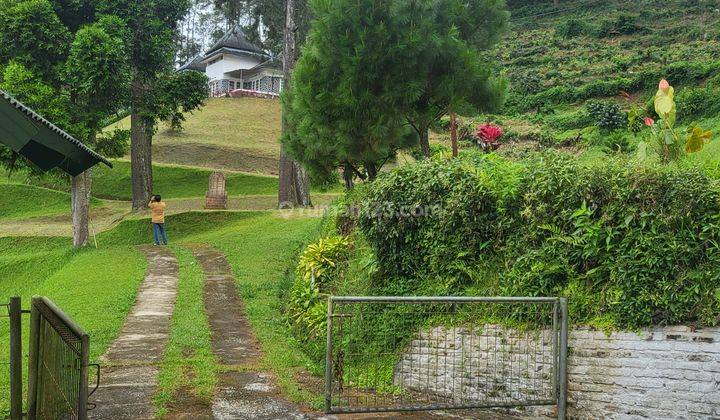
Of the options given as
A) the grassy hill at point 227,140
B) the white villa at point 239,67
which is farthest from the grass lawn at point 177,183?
the white villa at point 239,67

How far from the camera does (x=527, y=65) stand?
45.4 metres

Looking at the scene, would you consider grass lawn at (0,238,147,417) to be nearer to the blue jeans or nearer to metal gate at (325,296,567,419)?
the blue jeans

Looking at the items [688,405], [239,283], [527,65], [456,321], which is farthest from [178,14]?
[527,65]

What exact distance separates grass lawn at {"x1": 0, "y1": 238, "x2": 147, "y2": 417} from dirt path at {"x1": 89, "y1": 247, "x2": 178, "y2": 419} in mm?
201

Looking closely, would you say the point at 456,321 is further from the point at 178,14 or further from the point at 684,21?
the point at 684,21

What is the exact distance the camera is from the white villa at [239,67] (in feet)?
180

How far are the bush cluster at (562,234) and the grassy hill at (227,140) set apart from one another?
89.0 ft

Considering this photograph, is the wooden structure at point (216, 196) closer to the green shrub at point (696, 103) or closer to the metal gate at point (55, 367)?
the green shrub at point (696, 103)

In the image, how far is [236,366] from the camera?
8164 millimetres

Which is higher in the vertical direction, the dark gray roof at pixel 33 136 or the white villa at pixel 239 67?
the white villa at pixel 239 67

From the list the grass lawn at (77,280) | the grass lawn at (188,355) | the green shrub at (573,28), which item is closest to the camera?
the grass lawn at (188,355)

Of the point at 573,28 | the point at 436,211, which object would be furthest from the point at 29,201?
the point at 573,28

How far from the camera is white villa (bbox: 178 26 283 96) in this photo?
5488 cm

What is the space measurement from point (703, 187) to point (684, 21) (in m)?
44.7
